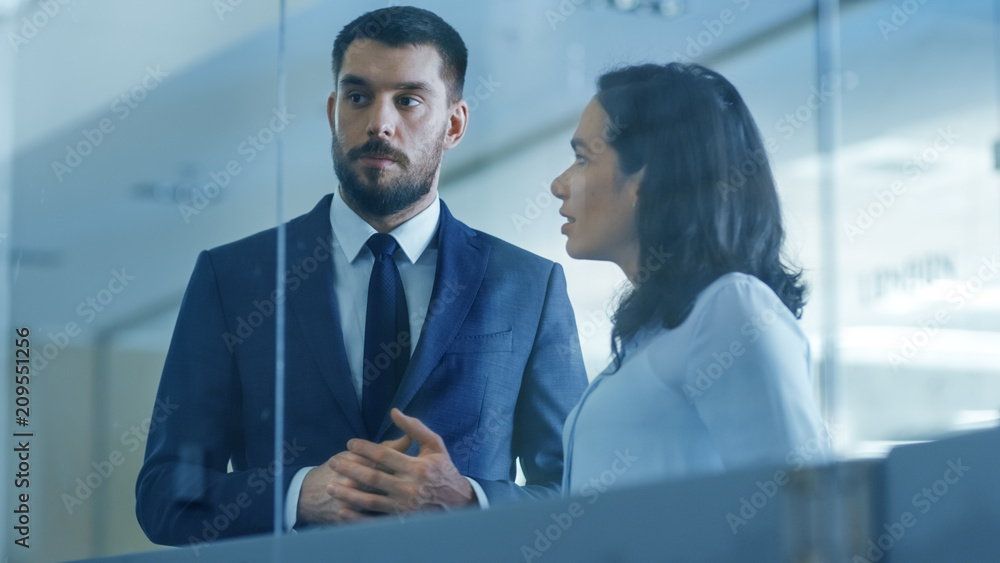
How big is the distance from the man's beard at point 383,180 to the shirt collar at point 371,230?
33 mm

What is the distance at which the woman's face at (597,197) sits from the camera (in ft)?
7.76

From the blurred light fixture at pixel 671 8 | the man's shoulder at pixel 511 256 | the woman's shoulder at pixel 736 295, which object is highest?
the blurred light fixture at pixel 671 8

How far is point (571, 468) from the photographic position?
7.81 feet

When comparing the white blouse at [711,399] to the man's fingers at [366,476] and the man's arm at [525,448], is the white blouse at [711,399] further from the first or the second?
the man's fingers at [366,476]

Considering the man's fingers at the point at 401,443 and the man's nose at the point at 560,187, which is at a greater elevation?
the man's nose at the point at 560,187

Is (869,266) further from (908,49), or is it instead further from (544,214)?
(544,214)

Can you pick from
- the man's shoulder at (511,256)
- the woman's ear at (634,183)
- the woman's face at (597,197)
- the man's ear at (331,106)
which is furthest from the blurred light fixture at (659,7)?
the man's ear at (331,106)

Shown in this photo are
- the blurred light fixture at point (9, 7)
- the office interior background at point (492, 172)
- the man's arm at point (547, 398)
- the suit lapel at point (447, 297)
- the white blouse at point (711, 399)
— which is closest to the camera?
the white blouse at point (711, 399)

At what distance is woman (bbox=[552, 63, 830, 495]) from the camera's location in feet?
7.28

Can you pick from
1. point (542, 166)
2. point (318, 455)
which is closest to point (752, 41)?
point (542, 166)

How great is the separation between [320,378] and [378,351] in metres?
0.18

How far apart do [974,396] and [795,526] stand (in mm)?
570

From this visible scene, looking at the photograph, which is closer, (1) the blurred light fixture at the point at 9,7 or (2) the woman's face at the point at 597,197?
(2) the woman's face at the point at 597,197

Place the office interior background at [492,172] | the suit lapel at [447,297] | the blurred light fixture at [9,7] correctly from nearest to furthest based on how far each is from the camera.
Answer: the office interior background at [492,172]
the suit lapel at [447,297]
the blurred light fixture at [9,7]
